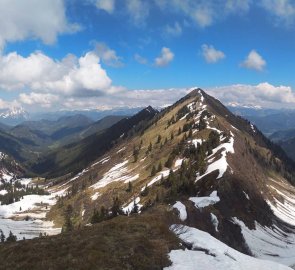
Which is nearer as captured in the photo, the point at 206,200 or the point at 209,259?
the point at 209,259

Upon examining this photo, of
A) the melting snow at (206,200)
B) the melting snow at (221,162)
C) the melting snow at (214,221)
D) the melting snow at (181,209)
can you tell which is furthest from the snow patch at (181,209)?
the melting snow at (221,162)

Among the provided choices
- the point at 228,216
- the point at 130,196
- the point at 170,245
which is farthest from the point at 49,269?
the point at 130,196

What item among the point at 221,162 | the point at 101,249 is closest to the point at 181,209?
the point at 101,249

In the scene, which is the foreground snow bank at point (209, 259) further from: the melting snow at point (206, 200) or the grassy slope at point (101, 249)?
the melting snow at point (206, 200)

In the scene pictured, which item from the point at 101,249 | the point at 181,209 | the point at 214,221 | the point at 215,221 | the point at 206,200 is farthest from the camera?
the point at 206,200

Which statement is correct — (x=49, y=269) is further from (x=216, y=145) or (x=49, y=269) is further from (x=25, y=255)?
(x=216, y=145)

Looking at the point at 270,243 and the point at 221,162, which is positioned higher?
the point at 221,162

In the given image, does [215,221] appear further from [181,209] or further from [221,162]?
[221,162]
